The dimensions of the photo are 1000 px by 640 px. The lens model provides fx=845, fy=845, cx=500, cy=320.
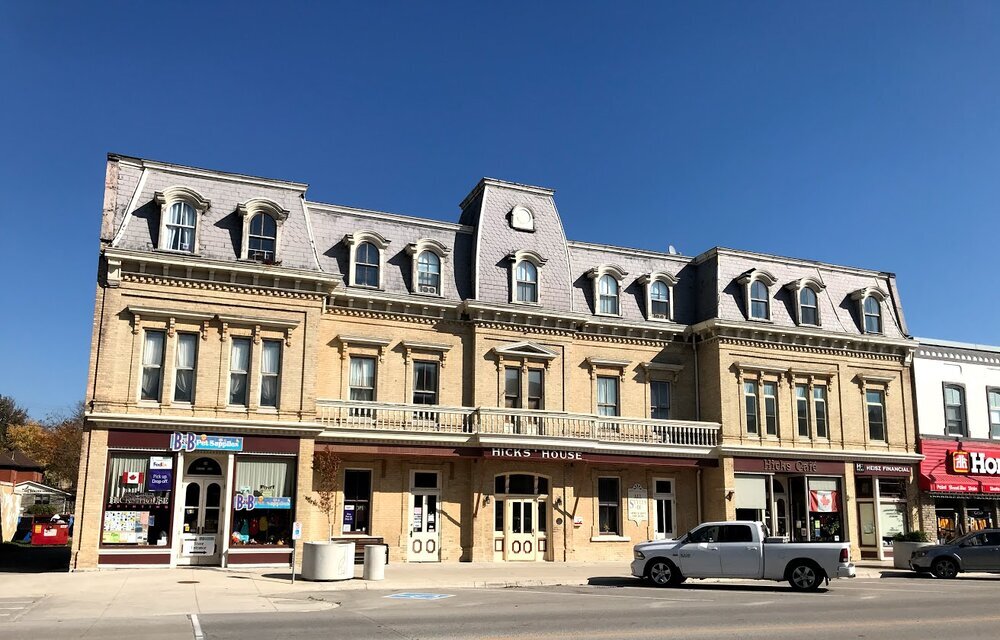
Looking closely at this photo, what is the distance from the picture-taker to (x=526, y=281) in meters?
31.1

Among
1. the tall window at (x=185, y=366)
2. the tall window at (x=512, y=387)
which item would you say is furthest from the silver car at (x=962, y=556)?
the tall window at (x=185, y=366)

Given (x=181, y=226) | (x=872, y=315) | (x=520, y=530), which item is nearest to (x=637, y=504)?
(x=520, y=530)

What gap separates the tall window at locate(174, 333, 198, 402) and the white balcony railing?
3904 mm

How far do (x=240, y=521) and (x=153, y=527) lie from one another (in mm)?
2394

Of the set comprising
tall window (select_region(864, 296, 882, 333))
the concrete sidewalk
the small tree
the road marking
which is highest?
tall window (select_region(864, 296, 882, 333))

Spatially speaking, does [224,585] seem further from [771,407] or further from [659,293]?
[771,407]

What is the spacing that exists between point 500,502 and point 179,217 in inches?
552

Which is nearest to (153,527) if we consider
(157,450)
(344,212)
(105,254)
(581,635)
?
(157,450)

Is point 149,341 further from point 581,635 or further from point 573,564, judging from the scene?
point 581,635

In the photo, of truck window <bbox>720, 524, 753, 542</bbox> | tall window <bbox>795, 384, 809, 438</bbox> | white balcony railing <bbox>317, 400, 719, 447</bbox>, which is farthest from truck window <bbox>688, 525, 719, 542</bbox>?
tall window <bbox>795, 384, 809, 438</bbox>

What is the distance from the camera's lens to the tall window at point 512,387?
3022cm

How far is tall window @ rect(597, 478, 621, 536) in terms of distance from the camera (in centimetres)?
3066

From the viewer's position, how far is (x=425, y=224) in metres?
30.8

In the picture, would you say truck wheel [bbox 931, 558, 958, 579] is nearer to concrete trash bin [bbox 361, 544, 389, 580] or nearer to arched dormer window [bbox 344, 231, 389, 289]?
concrete trash bin [bbox 361, 544, 389, 580]
